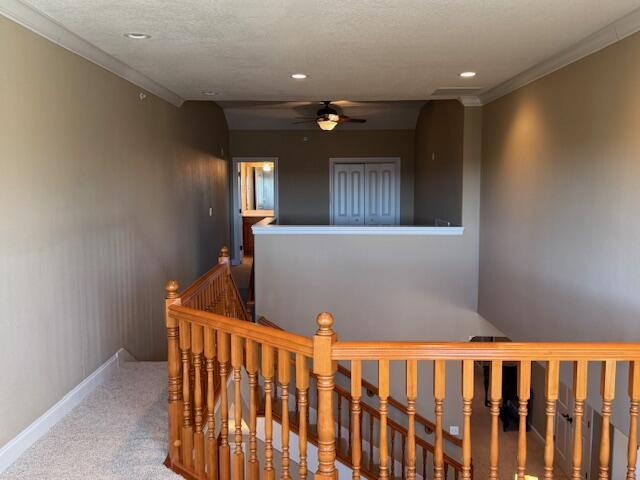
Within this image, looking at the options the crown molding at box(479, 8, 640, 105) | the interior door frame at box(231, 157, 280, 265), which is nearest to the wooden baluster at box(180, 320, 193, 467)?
the crown molding at box(479, 8, 640, 105)

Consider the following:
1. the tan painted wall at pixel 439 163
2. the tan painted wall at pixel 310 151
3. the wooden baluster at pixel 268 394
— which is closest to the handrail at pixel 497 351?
the wooden baluster at pixel 268 394

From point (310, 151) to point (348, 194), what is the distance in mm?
1040

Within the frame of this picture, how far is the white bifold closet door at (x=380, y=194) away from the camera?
32.7 feet

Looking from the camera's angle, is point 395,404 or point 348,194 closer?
point 395,404

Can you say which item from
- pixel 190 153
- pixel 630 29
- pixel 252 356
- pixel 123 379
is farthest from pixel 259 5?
pixel 190 153

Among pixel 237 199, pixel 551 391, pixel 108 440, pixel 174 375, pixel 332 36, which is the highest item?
pixel 332 36

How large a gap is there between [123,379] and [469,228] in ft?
13.4

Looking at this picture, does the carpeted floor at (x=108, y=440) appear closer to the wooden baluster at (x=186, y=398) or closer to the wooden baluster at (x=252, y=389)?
the wooden baluster at (x=186, y=398)

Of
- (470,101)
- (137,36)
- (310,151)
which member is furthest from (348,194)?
(137,36)

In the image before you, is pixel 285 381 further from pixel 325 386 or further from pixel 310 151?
pixel 310 151

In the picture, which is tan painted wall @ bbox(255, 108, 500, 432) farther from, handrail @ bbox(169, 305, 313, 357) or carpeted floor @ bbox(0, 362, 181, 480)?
handrail @ bbox(169, 305, 313, 357)

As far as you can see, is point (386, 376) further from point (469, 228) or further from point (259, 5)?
point (469, 228)

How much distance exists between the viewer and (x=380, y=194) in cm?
1004

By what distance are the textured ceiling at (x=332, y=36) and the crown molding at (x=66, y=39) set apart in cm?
6
